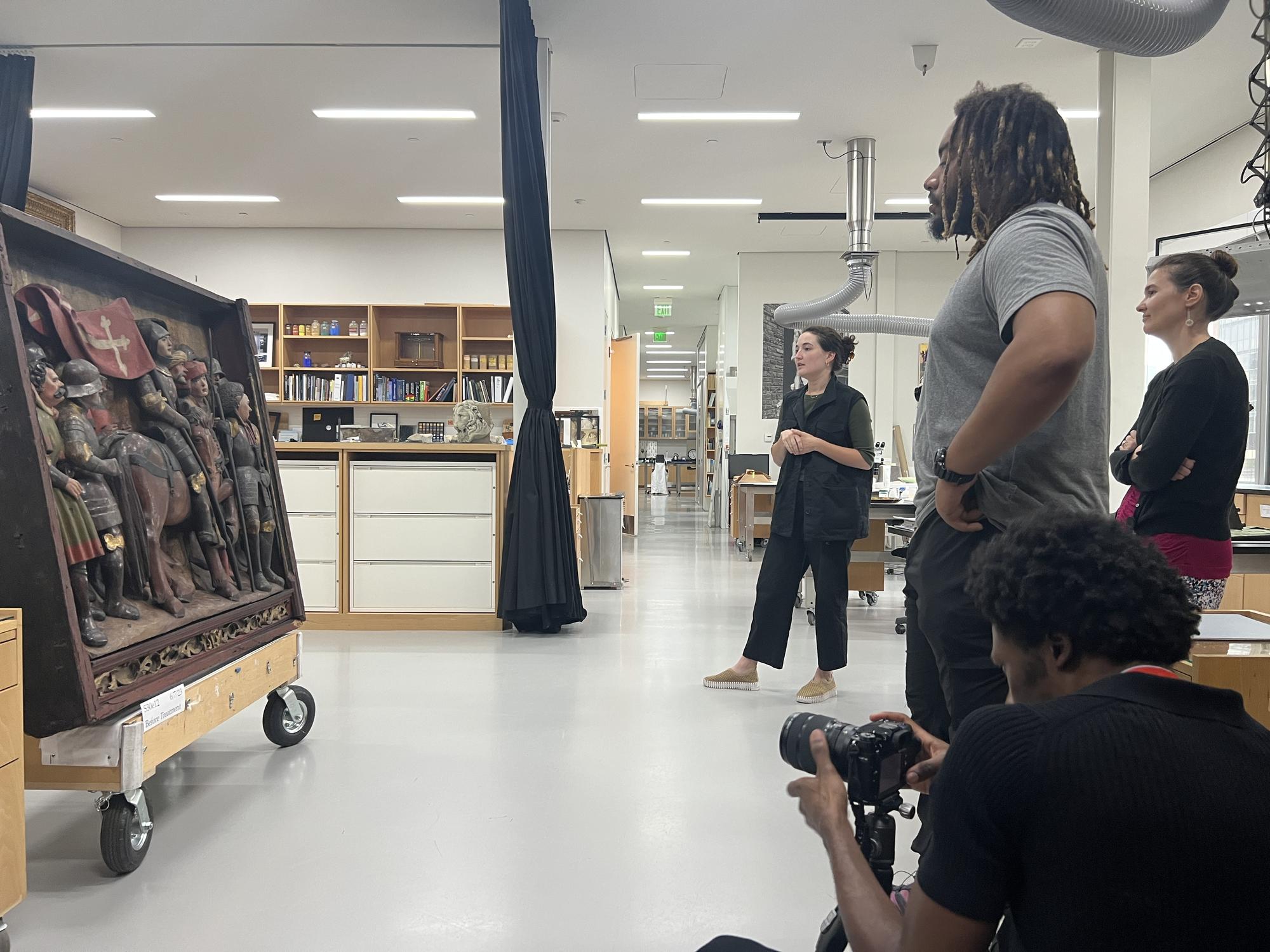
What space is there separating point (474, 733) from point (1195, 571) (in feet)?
7.38

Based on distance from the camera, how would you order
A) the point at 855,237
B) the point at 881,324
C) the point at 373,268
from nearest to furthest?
the point at 881,324
the point at 855,237
the point at 373,268

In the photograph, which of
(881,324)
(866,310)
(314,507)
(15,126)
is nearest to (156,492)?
(314,507)

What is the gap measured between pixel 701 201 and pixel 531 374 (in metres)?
4.77

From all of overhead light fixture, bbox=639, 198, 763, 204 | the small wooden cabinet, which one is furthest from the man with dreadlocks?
overhead light fixture, bbox=639, 198, 763, 204

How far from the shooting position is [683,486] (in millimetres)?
26531

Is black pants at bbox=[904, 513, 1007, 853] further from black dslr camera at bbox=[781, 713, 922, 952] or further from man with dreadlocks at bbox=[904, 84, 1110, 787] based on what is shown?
black dslr camera at bbox=[781, 713, 922, 952]

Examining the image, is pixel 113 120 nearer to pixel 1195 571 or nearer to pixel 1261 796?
pixel 1195 571

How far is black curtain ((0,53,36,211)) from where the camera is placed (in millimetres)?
4984

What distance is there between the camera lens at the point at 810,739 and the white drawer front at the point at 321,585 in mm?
4216

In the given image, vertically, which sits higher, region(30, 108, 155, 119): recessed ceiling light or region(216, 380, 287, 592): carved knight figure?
region(30, 108, 155, 119): recessed ceiling light

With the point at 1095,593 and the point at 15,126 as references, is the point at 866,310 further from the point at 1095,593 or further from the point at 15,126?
the point at 1095,593

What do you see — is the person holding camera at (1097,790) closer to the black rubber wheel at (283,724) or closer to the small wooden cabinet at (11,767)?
the small wooden cabinet at (11,767)

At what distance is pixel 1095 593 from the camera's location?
2.84ft

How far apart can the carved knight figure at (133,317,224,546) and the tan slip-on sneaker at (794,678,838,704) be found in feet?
7.31
